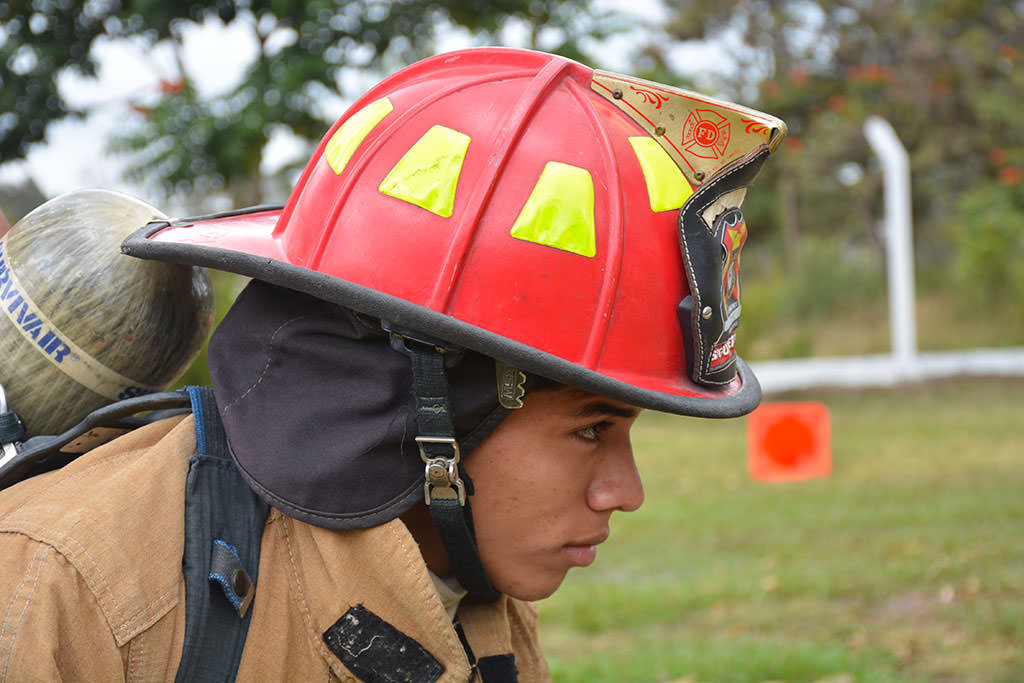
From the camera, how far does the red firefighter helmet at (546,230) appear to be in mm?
1809

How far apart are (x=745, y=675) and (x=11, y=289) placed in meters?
2.99

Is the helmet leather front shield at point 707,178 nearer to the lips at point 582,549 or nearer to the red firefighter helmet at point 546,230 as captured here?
the red firefighter helmet at point 546,230

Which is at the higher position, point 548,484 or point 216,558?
point 548,484

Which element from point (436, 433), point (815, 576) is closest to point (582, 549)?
point (436, 433)

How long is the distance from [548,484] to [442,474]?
214 millimetres

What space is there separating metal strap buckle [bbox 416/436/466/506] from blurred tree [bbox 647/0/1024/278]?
16427 millimetres

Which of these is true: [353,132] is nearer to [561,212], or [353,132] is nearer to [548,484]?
[561,212]

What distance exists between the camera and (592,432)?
6.43 feet

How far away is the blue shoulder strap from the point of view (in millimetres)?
1667

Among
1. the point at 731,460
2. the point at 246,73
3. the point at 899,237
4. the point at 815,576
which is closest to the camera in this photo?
the point at 815,576

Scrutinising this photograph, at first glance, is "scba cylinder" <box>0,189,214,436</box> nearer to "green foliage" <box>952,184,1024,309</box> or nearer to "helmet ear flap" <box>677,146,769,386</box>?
"helmet ear flap" <box>677,146,769,386</box>

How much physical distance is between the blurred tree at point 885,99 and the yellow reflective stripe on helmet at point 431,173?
1624cm

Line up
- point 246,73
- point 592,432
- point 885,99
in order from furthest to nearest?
1. point 885,99
2. point 246,73
3. point 592,432

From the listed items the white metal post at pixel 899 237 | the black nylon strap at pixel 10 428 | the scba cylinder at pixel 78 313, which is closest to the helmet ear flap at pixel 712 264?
the scba cylinder at pixel 78 313
